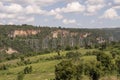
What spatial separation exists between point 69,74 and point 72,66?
110 inches

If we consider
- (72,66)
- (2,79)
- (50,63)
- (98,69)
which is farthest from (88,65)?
(50,63)

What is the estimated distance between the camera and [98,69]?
117m

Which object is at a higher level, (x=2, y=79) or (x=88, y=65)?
Answer: (x=88, y=65)

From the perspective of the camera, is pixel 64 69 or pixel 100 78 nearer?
pixel 64 69

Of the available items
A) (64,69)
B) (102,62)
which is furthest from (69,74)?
(102,62)

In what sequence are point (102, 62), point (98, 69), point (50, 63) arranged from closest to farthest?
point (98, 69) → point (102, 62) → point (50, 63)

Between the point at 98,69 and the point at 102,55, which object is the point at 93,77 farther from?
the point at 102,55

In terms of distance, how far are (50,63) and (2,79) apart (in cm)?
3505

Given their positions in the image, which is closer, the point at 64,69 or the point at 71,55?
the point at 64,69

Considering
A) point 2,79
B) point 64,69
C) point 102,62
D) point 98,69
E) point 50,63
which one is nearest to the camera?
point 64,69

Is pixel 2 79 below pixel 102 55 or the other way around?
below

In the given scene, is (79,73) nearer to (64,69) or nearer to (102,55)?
(64,69)

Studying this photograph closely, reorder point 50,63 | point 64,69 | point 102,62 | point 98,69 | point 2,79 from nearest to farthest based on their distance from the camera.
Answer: point 64,69 → point 98,69 → point 102,62 → point 2,79 → point 50,63

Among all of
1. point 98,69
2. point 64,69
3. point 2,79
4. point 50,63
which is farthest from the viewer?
point 50,63
